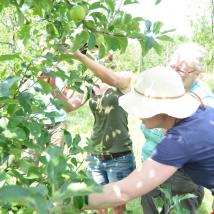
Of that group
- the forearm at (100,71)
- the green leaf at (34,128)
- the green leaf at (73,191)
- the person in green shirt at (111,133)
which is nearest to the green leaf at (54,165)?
the green leaf at (73,191)

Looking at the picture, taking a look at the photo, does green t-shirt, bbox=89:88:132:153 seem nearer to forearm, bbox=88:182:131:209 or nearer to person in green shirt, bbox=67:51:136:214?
person in green shirt, bbox=67:51:136:214

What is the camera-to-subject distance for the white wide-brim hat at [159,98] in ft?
6.77

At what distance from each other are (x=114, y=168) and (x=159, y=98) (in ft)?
5.19

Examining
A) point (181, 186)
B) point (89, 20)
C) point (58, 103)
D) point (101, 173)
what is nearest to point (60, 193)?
point (89, 20)

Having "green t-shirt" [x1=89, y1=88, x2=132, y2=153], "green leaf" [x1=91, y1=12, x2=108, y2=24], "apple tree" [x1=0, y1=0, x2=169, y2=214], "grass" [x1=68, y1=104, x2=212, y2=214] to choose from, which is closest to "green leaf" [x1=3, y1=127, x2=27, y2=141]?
"apple tree" [x1=0, y1=0, x2=169, y2=214]

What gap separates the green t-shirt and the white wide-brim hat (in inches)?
48.6

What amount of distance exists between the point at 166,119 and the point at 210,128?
9.1 inches

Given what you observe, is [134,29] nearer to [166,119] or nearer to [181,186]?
[166,119]

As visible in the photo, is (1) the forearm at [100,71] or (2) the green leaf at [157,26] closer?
(2) the green leaf at [157,26]

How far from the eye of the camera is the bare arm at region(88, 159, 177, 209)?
1.83m

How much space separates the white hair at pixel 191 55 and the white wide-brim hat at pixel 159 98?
42.8 inches

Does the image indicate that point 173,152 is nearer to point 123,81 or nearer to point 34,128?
point 34,128

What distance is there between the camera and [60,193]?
0.85 metres

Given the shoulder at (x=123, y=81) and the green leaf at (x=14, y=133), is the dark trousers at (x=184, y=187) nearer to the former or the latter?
the shoulder at (x=123, y=81)
